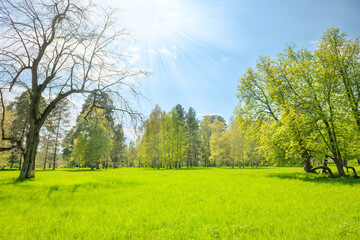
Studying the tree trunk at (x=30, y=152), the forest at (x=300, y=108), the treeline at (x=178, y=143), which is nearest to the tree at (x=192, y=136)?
the treeline at (x=178, y=143)

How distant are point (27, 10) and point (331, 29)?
2755 centimetres

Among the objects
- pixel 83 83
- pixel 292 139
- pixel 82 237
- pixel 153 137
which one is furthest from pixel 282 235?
pixel 153 137

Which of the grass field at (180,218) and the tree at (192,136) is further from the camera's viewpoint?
the tree at (192,136)

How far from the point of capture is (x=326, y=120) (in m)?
15.0

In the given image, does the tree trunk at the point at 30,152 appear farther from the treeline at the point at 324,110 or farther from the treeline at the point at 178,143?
the treeline at the point at 178,143

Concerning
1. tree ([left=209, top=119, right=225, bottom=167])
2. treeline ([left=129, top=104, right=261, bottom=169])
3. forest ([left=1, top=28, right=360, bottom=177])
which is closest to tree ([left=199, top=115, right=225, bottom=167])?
treeline ([left=129, top=104, right=261, bottom=169])

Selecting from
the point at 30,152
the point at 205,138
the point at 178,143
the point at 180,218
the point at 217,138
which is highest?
the point at 205,138

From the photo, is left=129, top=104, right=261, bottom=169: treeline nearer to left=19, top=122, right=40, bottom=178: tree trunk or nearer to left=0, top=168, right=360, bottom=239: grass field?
left=19, top=122, right=40, bottom=178: tree trunk

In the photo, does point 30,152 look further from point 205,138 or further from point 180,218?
point 205,138

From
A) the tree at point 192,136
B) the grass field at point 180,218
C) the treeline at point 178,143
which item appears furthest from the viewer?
the tree at point 192,136

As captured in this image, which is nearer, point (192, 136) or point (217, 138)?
point (217, 138)

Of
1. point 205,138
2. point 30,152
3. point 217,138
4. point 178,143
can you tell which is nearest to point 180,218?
point 30,152

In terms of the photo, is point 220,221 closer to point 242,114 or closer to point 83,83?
point 83,83

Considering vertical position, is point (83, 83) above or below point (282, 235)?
above
